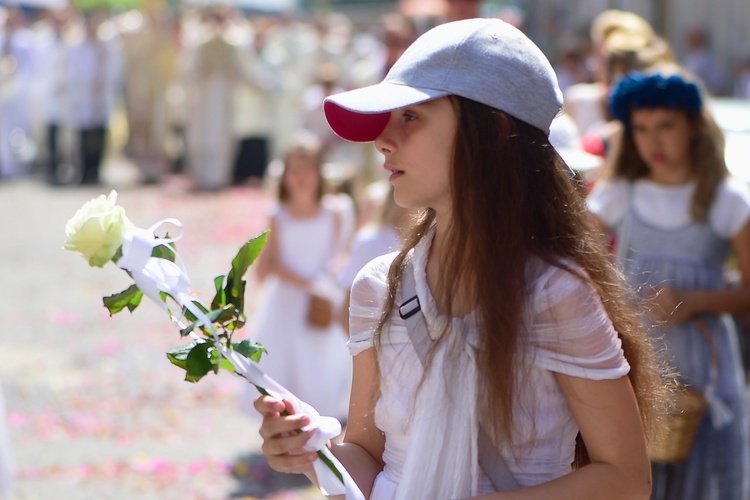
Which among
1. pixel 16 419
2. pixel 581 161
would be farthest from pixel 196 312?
pixel 16 419

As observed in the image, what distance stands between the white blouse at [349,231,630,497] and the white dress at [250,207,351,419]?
15.1 feet

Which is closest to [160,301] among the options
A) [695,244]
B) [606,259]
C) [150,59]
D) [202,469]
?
[606,259]

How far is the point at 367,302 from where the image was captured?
7.84ft

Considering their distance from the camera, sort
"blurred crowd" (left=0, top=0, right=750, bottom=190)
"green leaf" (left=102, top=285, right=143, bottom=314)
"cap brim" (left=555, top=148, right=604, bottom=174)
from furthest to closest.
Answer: "blurred crowd" (left=0, top=0, right=750, bottom=190), "cap brim" (left=555, top=148, right=604, bottom=174), "green leaf" (left=102, top=285, right=143, bottom=314)

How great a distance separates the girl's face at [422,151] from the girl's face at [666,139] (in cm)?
206

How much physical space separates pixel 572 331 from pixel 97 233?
87 centimetres

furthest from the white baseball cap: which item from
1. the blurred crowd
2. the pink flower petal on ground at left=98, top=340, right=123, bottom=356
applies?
the blurred crowd

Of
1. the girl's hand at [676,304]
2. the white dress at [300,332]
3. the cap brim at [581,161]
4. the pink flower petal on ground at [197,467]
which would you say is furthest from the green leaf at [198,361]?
the white dress at [300,332]

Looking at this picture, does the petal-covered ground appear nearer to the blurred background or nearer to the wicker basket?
the blurred background

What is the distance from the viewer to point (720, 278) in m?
4.11

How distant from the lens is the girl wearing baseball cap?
2.11 meters

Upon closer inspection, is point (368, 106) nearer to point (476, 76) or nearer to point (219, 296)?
point (476, 76)

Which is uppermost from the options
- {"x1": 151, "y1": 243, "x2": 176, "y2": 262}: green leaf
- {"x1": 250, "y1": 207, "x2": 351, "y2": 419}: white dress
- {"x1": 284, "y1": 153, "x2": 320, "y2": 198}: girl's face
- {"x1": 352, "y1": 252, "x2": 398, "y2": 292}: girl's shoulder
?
{"x1": 151, "y1": 243, "x2": 176, "y2": 262}: green leaf

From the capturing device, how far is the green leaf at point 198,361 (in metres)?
2.12
